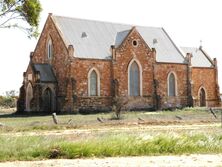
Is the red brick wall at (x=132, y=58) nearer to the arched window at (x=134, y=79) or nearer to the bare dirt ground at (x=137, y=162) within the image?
the arched window at (x=134, y=79)

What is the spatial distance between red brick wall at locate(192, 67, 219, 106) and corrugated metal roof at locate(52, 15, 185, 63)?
4793 millimetres

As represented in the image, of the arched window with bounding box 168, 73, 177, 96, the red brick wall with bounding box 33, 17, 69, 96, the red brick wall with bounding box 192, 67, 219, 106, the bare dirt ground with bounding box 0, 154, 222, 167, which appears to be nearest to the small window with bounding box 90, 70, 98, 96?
the red brick wall with bounding box 33, 17, 69, 96

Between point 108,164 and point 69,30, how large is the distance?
142 feet

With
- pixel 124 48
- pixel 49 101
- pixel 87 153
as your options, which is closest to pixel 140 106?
pixel 124 48

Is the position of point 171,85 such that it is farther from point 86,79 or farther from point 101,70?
point 86,79

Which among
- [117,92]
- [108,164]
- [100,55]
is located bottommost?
[108,164]

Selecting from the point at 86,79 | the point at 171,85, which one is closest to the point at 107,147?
the point at 86,79

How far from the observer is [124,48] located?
57.2 meters

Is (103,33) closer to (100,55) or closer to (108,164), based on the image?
(100,55)

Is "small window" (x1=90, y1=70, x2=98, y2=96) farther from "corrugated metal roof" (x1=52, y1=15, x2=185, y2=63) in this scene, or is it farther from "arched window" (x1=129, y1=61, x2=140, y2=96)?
"arched window" (x1=129, y1=61, x2=140, y2=96)

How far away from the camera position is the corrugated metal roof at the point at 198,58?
2670 inches

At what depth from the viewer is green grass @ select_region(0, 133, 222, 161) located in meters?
16.6

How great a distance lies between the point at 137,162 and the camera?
15.1 metres

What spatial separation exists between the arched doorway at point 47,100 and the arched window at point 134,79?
32.3ft
